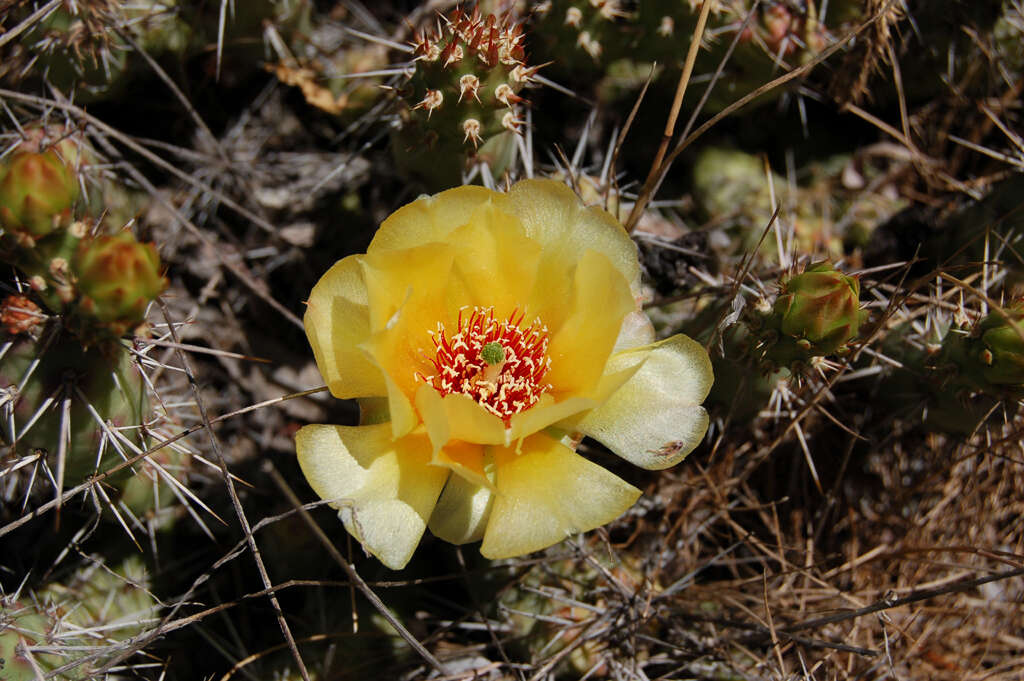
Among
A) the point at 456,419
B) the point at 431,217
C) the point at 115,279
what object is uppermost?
the point at 115,279

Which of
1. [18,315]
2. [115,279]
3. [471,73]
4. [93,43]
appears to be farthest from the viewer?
[93,43]

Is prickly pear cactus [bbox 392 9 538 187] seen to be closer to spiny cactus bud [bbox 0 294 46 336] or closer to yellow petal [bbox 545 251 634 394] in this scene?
yellow petal [bbox 545 251 634 394]

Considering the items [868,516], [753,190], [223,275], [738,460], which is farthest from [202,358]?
[868,516]

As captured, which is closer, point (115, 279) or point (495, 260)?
point (115, 279)

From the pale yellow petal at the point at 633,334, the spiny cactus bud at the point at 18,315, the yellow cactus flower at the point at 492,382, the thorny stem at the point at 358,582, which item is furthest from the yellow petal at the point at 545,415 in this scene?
the spiny cactus bud at the point at 18,315

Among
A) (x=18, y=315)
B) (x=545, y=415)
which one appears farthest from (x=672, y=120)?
(x=18, y=315)

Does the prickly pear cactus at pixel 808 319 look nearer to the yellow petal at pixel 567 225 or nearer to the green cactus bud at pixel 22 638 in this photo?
the yellow petal at pixel 567 225

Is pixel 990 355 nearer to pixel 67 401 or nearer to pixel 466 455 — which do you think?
pixel 466 455
